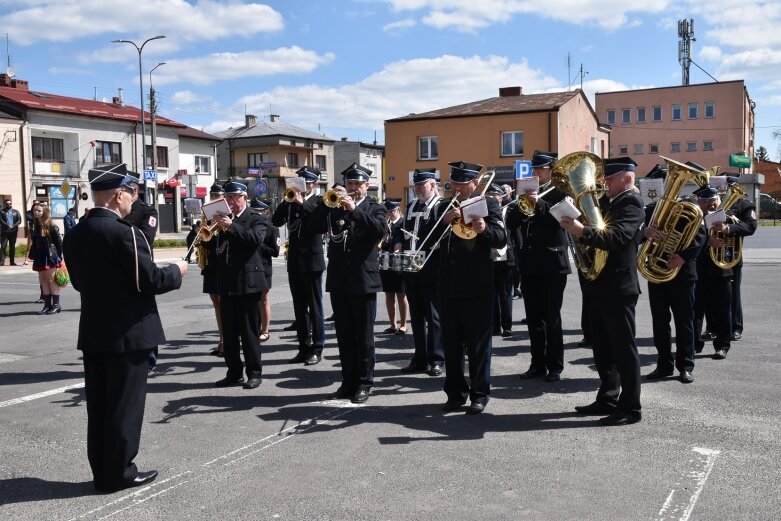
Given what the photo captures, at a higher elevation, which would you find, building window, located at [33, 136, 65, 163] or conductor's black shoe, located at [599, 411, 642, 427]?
building window, located at [33, 136, 65, 163]

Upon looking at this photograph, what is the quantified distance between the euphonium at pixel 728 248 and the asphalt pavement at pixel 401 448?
3.57ft

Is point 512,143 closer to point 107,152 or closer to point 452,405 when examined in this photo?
point 107,152

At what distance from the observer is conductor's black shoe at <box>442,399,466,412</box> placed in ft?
20.3

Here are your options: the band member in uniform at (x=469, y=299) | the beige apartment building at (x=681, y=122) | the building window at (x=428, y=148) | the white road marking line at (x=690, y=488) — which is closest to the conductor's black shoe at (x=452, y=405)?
the band member in uniform at (x=469, y=299)

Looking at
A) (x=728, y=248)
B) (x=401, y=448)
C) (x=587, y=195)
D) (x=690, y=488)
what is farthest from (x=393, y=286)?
(x=690, y=488)

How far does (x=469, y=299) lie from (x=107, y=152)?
45.3 m

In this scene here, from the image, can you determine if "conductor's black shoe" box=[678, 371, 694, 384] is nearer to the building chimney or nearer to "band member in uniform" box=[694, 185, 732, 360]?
"band member in uniform" box=[694, 185, 732, 360]

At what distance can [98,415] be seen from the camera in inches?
181

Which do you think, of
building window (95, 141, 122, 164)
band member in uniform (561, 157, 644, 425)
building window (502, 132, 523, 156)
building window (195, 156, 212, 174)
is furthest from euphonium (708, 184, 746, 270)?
building window (195, 156, 212, 174)

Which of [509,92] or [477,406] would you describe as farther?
[509,92]

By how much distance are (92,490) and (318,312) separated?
397cm

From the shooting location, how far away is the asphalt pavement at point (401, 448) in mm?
4246

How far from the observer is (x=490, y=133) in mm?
42781

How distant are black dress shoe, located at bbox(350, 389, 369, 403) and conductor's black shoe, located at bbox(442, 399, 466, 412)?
771 mm
